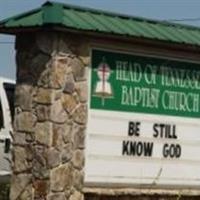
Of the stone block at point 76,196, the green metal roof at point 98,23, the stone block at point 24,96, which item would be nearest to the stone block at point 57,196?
the stone block at point 76,196

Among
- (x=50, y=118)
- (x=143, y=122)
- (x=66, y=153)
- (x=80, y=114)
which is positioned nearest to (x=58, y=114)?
(x=50, y=118)

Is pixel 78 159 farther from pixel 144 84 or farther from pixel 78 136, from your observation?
pixel 144 84

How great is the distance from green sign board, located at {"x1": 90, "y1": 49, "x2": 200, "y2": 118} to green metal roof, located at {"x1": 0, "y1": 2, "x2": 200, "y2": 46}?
0.97 ft

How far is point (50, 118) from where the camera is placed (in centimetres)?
1020

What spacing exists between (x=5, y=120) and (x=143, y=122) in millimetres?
6079

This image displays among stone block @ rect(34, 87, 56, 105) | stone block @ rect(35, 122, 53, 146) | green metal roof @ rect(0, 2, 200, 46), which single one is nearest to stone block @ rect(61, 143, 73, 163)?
stone block @ rect(35, 122, 53, 146)

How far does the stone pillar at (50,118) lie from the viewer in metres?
10.2

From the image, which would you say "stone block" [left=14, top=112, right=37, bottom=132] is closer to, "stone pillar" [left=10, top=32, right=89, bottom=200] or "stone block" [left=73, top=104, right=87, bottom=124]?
"stone pillar" [left=10, top=32, right=89, bottom=200]

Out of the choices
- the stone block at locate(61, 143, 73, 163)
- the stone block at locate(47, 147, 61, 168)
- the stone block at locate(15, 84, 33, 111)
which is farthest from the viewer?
the stone block at locate(15, 84, 33, 111)

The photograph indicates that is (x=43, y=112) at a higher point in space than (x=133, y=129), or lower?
higher

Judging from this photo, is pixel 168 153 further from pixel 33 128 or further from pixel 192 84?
pixel 33 128

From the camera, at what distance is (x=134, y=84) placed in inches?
434

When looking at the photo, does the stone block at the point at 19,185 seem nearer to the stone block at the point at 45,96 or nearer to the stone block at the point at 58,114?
the stone block at the point at 58,114

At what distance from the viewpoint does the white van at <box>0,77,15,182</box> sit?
16.6m
